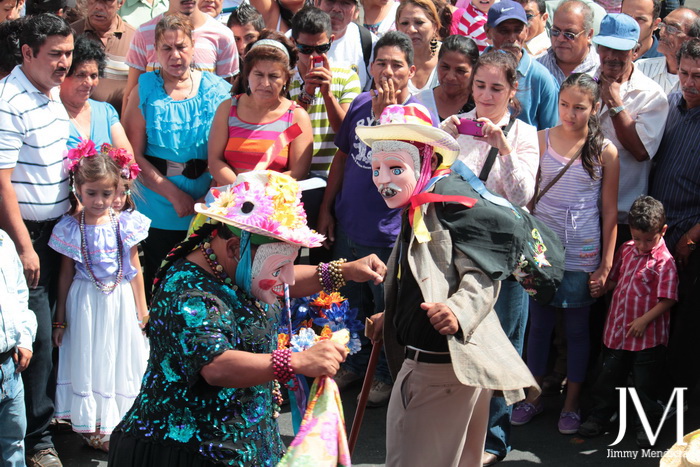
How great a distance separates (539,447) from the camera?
16.8 ft

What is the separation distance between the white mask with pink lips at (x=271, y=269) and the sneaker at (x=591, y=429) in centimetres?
275

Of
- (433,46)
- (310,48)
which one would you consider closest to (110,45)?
(310,48)

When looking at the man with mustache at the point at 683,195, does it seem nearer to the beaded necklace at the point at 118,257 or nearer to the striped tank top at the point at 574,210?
the striped tank top at the point at 574,210

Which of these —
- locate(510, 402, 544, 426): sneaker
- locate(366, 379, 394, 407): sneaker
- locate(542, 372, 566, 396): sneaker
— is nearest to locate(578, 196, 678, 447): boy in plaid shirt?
locate(510, 402, 544, 426): sneaker

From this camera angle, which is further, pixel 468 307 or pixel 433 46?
pixel 433 46

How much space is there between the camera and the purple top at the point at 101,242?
4.87 metres

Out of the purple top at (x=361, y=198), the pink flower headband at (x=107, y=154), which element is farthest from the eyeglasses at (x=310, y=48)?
the pink flower headband at (x=107, y=154)

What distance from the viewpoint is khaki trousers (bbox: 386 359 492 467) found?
360 cm

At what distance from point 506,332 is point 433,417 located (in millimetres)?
1198

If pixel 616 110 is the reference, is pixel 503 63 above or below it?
above

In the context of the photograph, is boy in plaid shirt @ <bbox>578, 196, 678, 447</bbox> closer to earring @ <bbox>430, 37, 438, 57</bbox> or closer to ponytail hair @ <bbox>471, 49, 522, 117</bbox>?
ponytail hair @ <bbox>471, 49, 522, 117</bbox>

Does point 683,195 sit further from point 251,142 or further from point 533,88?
point 251,142

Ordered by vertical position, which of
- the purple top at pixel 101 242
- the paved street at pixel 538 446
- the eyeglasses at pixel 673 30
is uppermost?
the eyeglasses at pixel 673 30

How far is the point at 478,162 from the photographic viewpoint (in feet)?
15.1
